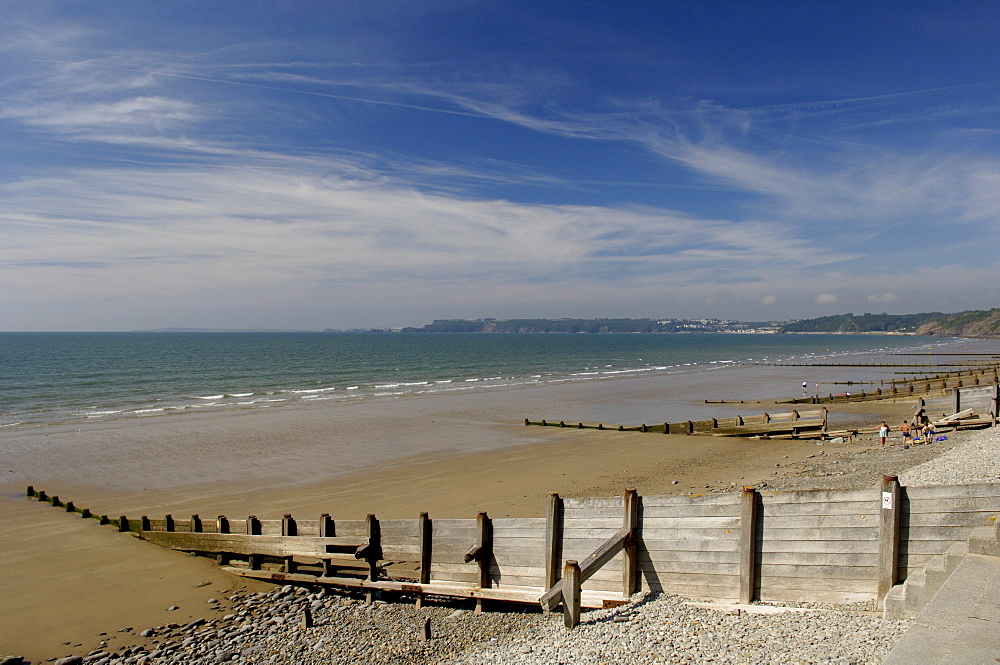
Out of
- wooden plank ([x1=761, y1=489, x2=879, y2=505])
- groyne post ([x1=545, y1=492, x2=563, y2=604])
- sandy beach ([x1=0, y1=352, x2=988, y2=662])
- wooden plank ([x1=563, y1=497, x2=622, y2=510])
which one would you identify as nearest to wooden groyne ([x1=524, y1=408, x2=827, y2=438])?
sandy beach ([x1=0, y1=352, x2=988, y2=662])

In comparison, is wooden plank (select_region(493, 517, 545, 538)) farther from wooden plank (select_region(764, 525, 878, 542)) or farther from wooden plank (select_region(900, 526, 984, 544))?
wooden plank (select_region(900, 526, 984, 544))

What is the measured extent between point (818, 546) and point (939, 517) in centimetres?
133

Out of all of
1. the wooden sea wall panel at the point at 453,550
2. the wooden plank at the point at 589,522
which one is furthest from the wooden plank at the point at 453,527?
the wooden plank at the point at 589,522

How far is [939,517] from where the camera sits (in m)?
6.95

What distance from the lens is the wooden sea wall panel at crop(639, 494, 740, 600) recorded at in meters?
8.09

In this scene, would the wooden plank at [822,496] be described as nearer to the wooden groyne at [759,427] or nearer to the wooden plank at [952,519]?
the wooden plank at [952,519]

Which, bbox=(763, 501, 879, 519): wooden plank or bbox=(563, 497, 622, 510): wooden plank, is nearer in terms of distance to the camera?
bbox=(763, 501, 879, 519): wooden plank

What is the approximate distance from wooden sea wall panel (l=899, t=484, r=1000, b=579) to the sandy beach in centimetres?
1086

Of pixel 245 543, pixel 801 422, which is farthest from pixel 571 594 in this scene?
pixel 801 422

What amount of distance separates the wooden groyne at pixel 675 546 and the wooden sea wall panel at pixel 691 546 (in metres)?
0.01

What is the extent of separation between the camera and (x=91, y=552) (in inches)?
556

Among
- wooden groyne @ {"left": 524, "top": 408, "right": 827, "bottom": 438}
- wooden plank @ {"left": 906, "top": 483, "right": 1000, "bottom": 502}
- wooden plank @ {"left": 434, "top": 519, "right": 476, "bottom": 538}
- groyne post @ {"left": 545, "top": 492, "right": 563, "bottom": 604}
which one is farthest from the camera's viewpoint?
wooden groyne @ {"left": 524, "top": 408, "right": 827, "bottom": 438}

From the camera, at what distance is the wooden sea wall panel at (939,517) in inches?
264

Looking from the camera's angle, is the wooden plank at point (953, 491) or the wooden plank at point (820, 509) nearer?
the wooden plank at point (953, 491)
